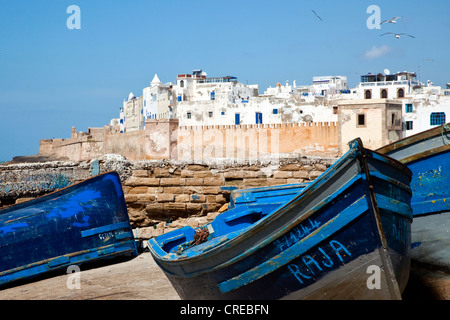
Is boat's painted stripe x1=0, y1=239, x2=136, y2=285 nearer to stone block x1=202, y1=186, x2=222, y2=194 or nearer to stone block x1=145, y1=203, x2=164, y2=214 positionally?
stone block x1=145, y1=203, x2=164, y2=214

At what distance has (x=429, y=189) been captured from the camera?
6.03 metres

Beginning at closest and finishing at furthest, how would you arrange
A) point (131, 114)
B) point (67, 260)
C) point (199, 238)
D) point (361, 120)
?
point (199, 238)
point (67, 260)
point (361, 120)
point (131, 114)

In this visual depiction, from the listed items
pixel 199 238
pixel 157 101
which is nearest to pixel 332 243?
pixel 199 238

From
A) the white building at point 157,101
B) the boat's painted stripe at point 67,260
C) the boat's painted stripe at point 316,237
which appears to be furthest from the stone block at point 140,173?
the white building at point 157,101

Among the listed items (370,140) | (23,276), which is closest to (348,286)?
(23,276)

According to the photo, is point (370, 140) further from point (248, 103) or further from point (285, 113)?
point (248, 103)

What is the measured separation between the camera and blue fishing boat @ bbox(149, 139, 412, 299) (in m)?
3.94

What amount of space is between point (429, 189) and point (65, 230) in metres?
4.11

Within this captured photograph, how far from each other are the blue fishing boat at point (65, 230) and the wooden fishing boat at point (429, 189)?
3.39 m

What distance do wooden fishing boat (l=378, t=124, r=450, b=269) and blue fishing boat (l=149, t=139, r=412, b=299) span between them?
160 cm

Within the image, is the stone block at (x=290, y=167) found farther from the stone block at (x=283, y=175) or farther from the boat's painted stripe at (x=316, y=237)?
the boat's painted stripe at (x=316, y=237)

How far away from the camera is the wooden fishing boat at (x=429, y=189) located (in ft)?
18.9

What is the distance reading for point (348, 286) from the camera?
404 cm

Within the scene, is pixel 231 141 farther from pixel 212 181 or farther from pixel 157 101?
pixel 157 101
